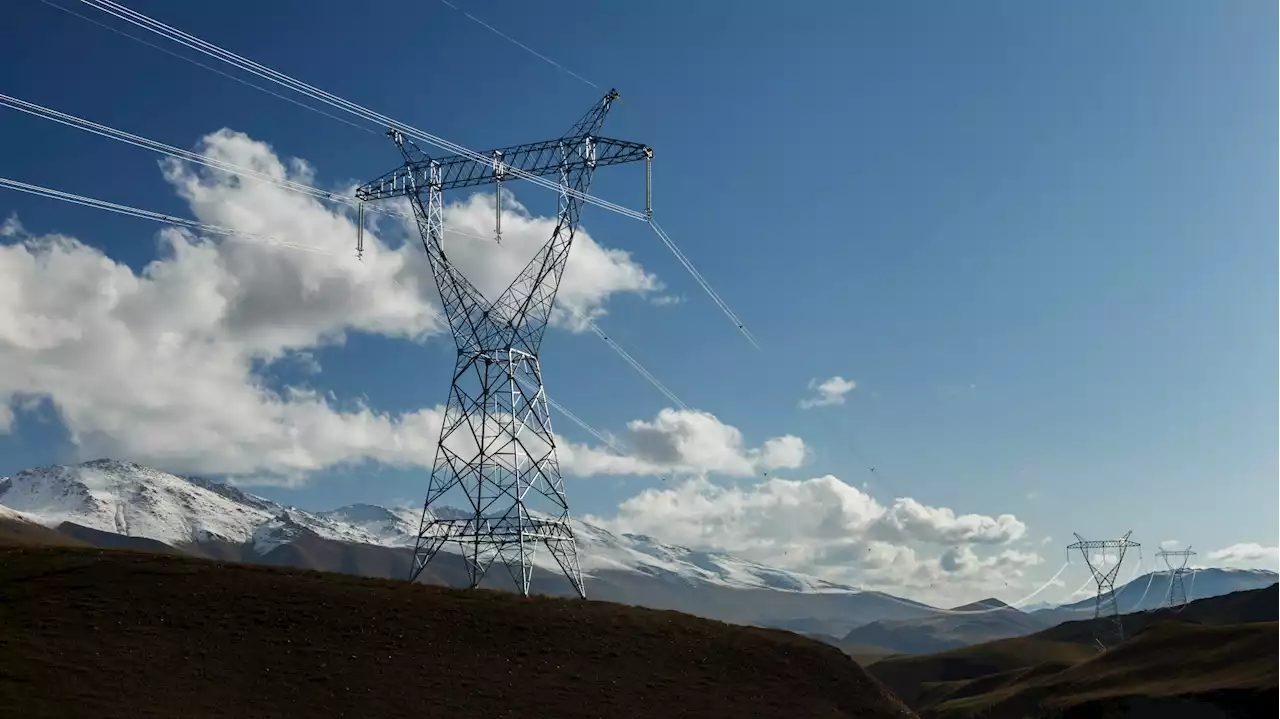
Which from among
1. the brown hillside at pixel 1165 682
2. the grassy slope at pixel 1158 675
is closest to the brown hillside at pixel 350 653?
the brown hillside at pixel 1165 682

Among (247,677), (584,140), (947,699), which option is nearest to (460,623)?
(247,677)

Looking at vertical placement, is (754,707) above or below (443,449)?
below

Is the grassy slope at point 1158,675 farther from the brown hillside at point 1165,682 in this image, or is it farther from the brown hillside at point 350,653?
the brown hillside at point 350,653

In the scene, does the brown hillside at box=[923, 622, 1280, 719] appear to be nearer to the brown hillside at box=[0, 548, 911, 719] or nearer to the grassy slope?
the grassy slope

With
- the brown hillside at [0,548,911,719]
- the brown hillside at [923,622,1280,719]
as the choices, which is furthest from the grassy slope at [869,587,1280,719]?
the brown hillside at [0,548,911,719]

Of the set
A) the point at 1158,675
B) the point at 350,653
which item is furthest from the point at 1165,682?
the point at 350,653

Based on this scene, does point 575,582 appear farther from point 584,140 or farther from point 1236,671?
point 1236,671

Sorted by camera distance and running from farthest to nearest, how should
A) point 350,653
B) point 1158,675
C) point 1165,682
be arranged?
1. point 1158,675
2. point 1165,682
3. point 350,653

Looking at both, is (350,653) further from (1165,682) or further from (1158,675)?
(1158,675)
